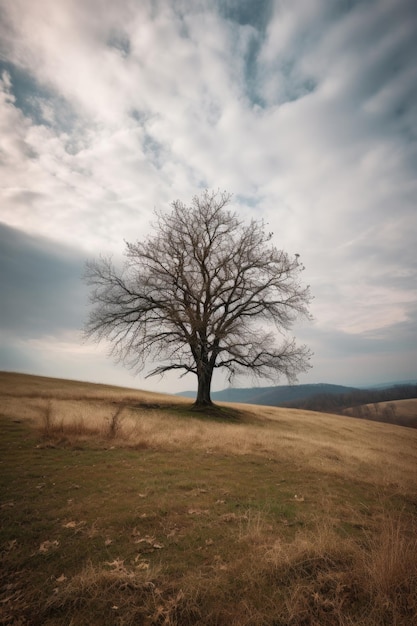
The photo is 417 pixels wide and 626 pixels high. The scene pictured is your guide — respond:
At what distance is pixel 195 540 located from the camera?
4.44 m

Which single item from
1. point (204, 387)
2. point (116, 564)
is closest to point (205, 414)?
point (204, 387)

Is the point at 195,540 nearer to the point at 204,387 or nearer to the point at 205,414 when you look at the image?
the point at 205,414

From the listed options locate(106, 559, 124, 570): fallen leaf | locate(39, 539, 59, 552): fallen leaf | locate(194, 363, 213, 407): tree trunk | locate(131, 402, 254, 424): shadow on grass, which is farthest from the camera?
locate(194, 363, 213, 407): tree trunk

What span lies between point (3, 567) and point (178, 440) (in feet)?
25.5

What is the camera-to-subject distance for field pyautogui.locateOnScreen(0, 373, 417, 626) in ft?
9.75

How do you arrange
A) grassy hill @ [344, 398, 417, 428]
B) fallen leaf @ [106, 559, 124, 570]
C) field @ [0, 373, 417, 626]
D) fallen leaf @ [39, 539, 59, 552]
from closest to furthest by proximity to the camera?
field @ [0, 373, 417, 626]
fallen leaf @ [106, 559, 124, 570]
fallen leaf @ [39, 539, 59, 552]
grassy hill @ [344, 398, 417, 428]

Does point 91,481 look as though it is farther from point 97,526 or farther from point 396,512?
point 396,512

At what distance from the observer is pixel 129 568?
3688 mm

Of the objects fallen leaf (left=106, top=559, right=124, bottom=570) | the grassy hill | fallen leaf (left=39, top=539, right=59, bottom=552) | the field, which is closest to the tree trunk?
the field

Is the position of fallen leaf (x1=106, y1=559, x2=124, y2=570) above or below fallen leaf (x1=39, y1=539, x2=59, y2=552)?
below

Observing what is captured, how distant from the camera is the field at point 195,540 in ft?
9.75

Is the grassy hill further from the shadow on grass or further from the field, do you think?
the field

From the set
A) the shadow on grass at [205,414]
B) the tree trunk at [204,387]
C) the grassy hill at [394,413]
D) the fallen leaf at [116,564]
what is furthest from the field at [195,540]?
the grassy hill at [394,413]

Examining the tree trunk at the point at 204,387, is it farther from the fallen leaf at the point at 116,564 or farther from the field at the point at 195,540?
the fallen leaf at the point at 116,564
